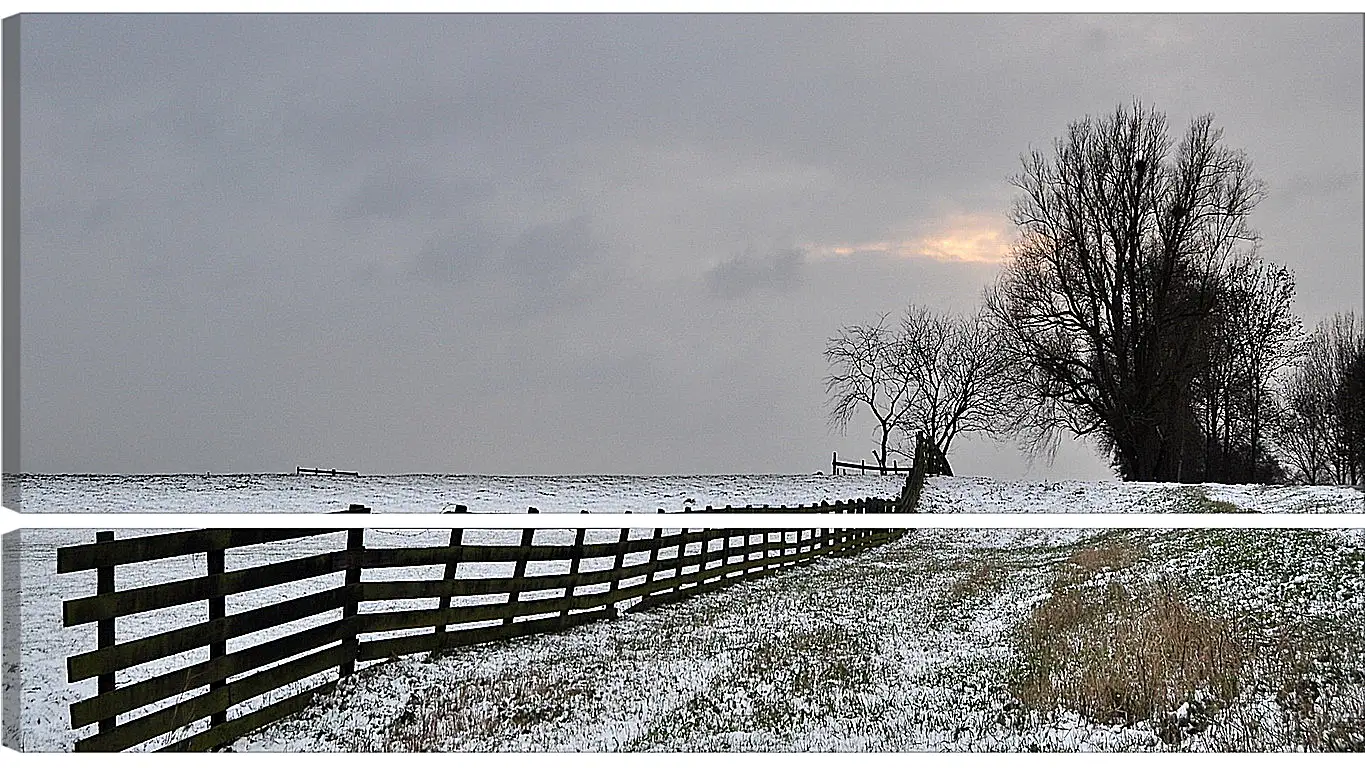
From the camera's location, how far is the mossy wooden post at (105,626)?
8.00 ft

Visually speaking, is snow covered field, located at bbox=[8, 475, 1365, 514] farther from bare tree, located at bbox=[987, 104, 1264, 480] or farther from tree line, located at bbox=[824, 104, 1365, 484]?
bare tree, located at bbox=[987, 104, 1264, 480]

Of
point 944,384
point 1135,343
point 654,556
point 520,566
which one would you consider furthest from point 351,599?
point 1135,343

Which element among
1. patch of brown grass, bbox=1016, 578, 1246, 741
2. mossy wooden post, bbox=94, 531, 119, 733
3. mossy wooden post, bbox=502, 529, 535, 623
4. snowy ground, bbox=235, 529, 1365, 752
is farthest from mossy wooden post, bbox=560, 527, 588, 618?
mossy wooden post, bbox=94, 531, 119, 733

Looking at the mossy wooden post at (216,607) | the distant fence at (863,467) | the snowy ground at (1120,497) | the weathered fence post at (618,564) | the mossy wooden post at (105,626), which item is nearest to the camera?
the mossy wooden post at (105,626)

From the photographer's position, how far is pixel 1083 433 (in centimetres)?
425

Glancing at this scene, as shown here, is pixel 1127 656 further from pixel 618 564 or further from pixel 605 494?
pixel 618 564

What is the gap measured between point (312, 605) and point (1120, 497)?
2.83m

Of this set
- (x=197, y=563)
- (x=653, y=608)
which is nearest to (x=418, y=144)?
(x=197, y=563)

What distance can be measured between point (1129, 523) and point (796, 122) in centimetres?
159

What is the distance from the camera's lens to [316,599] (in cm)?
335

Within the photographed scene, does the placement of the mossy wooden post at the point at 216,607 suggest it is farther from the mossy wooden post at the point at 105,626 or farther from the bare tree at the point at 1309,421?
the bare tree at the point at 1309,421

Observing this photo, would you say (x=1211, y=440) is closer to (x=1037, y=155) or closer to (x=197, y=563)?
(x=1037, y=155)

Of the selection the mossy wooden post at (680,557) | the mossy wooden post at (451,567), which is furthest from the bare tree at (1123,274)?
the mossy wooden post at (451,567)

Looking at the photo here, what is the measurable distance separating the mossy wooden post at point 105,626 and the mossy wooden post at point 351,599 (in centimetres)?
97
